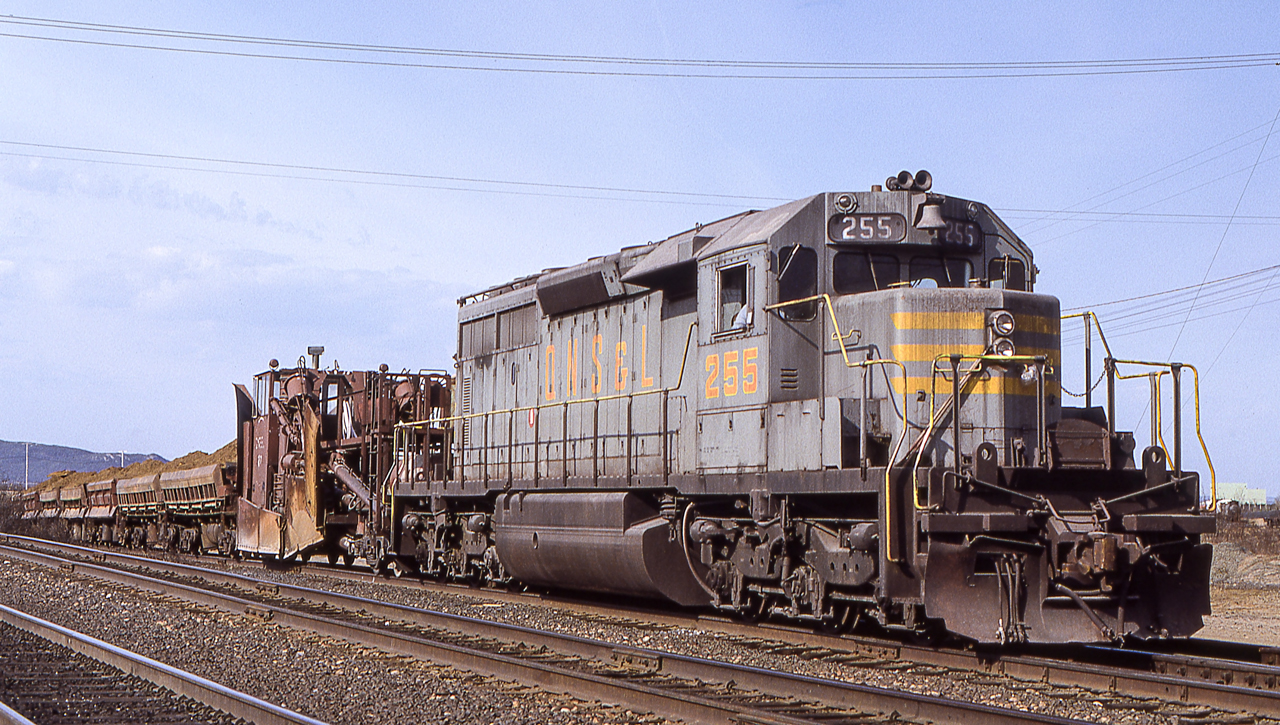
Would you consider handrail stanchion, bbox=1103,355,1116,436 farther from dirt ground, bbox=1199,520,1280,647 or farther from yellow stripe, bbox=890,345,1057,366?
dirt ground, bbox=1199,520,1280,647

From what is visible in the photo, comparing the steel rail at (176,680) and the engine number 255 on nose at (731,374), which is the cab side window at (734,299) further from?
the steel rail at (176,680)

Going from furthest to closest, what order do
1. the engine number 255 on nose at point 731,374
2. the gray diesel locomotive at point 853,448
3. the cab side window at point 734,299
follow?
the cab side window at point 734,299
the engine number 255 on nose at point 731,374
the gray diesel locomotive at point 853,448

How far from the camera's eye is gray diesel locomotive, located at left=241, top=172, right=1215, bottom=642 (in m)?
9.32

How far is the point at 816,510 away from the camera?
10.9 m

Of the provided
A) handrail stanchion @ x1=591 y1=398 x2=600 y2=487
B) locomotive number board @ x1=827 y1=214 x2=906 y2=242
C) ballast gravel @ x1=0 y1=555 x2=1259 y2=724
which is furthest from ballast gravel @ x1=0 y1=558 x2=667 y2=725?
locomotive number board @ x1=827 y1=214 x2=906 y2=242

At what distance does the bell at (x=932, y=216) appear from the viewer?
424 inches

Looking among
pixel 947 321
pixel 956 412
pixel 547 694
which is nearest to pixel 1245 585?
pixel 947 321

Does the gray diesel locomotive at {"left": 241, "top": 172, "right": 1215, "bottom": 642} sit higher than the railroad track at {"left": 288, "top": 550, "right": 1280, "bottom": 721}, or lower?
higher

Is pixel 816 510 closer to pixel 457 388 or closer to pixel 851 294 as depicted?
pixel 851 294

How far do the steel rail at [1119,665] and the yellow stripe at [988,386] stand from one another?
82.3 inches

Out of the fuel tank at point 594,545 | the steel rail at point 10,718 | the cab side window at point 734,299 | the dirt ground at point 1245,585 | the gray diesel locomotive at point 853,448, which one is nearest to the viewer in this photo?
the steel rail at point 10,718

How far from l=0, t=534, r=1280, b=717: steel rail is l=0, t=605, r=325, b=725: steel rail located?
319 centimetres

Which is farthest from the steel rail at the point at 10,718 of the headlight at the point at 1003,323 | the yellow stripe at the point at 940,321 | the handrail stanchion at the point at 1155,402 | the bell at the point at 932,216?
the handrail stanchion at the point at 1155,402

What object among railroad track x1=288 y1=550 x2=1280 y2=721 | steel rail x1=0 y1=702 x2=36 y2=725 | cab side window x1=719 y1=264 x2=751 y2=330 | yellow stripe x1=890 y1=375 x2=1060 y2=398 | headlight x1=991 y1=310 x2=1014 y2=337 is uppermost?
cab side window x1=719 y1=264 x2=751 y2=330
